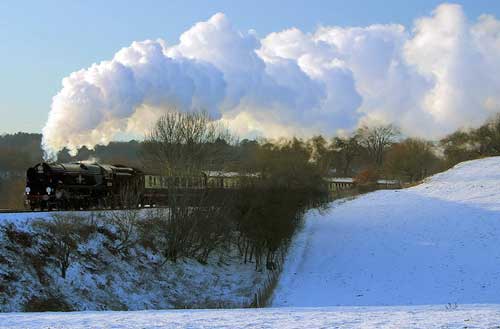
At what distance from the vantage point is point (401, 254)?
33.6 meters

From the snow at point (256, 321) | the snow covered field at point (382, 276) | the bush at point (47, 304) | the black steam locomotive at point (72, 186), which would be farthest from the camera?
the black steam locomotive at point (72, 186)

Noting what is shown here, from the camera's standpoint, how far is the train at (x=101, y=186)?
30.5m

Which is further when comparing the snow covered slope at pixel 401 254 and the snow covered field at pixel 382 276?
the snow covered slope at pixel 401 254

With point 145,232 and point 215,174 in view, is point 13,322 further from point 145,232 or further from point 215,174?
point 215,174

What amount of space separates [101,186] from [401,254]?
59.5ft

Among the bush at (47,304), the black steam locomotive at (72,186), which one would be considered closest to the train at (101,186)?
the black steam locomotive at (72,186)

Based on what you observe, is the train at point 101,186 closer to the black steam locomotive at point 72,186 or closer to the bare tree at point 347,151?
the black steam locomotive at point 72,186

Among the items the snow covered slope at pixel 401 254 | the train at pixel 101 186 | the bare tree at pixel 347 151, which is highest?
the bare tree at pixel 347 151

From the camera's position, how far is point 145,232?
31.4 metres

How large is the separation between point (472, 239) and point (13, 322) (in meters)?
29.8

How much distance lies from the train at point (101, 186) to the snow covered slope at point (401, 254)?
7.39m

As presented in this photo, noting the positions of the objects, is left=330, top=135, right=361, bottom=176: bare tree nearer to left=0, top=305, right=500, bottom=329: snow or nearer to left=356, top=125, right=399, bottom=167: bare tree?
left=356, top=125, right=399, bottom=167: bare tree

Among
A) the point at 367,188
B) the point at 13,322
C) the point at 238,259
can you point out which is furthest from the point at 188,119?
the point at 367,188

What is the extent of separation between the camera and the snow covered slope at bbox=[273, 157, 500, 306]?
83.6 ft
